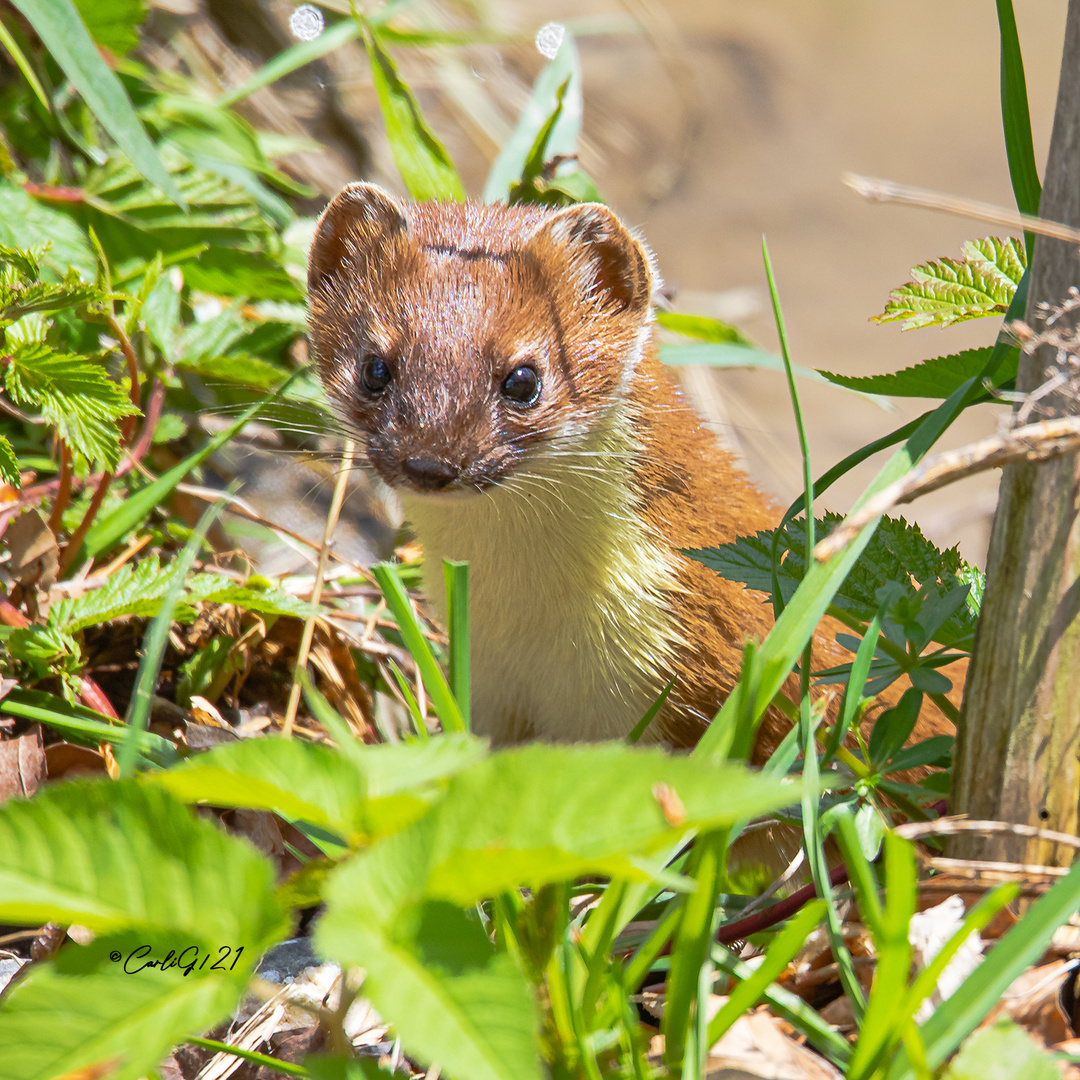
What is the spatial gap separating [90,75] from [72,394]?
940 mm

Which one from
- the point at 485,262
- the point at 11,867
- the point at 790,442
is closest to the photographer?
the point at 11,867

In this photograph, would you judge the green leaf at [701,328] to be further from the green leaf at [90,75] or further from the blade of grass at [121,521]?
the green leaf at [90,75]

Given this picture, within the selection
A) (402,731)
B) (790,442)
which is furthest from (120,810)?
(790,442)

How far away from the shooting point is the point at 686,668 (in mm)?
2598

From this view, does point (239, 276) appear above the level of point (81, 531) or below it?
above

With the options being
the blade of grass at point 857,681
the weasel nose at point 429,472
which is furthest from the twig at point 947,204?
the weasel nose at point 429,472

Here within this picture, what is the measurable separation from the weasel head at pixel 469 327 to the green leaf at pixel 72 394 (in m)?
0.55

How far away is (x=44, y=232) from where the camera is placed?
2.98 meters

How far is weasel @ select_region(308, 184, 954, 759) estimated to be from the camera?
97.8 inches

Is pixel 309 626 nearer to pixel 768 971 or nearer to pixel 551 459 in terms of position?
pixel 551 459

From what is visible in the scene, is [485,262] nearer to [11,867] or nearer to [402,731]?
[402,731]

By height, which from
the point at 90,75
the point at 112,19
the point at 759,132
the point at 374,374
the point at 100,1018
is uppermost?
the point at 759,132

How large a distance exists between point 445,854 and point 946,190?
5465 millimetres

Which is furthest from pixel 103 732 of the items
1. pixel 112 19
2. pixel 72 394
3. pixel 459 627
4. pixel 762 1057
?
pixel 112 19
